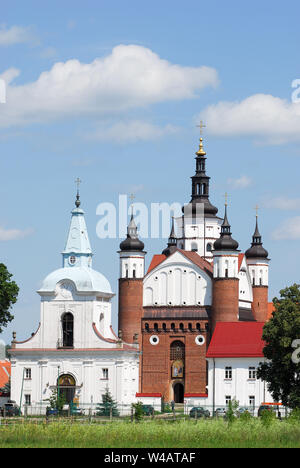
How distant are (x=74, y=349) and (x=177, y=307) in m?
12.6

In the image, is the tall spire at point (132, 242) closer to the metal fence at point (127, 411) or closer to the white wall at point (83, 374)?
the white wall at point (83, 374)

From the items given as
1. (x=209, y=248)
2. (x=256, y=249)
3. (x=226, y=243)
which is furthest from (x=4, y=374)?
(x=256, y=249)

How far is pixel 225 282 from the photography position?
95938 millimetres

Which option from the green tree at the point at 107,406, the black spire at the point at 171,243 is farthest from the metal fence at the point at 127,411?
the black spire at the point at 171,243

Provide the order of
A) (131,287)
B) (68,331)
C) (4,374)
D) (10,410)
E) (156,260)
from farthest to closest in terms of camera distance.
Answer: (4,374), (156,260), (131,287), (68,331), (10,410)

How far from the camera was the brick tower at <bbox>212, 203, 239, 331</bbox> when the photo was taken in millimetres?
95375

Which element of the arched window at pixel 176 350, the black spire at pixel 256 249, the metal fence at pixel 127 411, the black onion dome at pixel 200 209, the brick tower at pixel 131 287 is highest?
the black onion dome at pixel 200 209

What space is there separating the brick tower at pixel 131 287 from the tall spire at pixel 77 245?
310 inches

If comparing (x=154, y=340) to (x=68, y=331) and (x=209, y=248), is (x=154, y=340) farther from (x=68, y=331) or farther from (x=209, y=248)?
(x=209, y=248)

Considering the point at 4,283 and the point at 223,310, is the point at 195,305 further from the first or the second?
the point at 4,283

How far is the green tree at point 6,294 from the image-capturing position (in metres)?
Result: 80.6

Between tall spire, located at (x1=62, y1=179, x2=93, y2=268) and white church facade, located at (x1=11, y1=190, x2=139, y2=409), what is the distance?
7 cm

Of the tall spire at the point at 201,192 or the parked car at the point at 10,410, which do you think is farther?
the tall spire at the point at 201,192

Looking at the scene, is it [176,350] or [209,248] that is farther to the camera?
[209,248]
